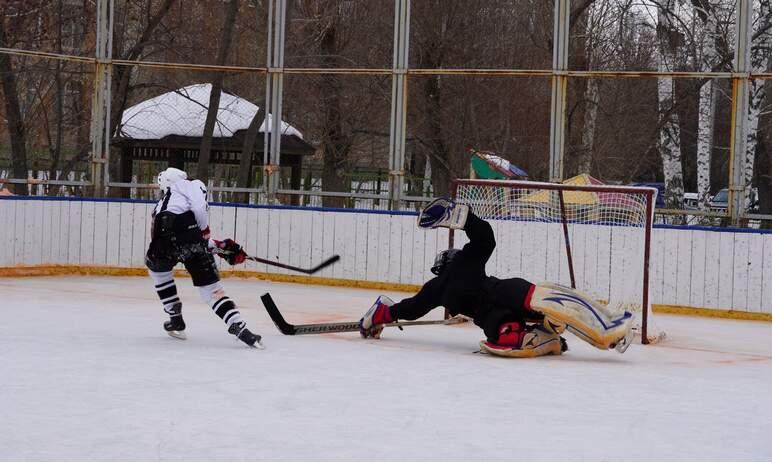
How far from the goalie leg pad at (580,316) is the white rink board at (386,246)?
143 inches

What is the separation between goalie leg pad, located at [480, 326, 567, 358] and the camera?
29.9 ft

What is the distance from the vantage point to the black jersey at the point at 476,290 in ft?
30.1

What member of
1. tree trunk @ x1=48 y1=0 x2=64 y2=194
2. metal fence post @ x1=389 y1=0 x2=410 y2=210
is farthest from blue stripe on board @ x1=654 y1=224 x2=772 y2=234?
tree trunk @ x1=48 y1=0 x2=64 y2=194

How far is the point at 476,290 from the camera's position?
927 centimetres

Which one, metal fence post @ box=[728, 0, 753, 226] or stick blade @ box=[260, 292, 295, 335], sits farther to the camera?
metal fence post @ box=[728, 0, 753, 226]

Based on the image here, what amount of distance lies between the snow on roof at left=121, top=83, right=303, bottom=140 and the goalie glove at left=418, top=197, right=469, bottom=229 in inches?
430

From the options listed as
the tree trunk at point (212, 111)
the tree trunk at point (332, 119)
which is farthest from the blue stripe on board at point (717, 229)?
the tree trunk at point (212, 111)

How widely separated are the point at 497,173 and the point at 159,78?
25.3 ft

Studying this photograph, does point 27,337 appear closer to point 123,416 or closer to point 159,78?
point 123,416

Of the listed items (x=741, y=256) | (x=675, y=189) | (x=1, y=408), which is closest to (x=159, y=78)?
(x=675, y=189)

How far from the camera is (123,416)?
20.5ft

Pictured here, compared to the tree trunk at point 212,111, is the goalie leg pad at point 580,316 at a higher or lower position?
lower

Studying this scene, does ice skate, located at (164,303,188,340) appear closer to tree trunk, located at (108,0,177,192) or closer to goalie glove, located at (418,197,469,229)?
goalie glove, located at (418,197,469,229)

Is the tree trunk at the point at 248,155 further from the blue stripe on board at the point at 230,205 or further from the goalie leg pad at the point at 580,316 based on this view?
the goalie leg pad at the point at 580,316
